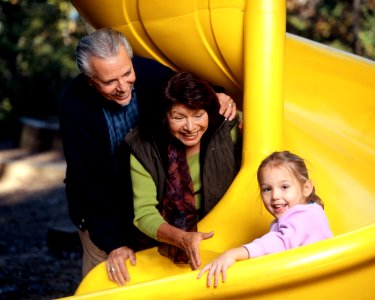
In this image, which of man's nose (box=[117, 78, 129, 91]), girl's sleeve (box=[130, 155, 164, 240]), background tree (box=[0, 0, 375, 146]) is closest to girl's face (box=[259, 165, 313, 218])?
girl's sleeve (box=[130, 155, 164, 240])

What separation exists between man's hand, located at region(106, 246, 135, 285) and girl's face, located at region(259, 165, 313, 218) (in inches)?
24.7

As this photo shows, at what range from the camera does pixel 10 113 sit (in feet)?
29.7

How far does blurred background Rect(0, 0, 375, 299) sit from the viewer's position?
15.0ft

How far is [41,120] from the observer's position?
9055 millimetres

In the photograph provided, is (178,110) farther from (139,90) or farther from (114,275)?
(114,275)

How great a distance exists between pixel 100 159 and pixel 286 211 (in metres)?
0.77

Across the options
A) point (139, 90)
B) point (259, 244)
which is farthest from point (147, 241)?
point (259, 244)

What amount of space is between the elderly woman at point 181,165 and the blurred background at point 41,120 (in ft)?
4.90

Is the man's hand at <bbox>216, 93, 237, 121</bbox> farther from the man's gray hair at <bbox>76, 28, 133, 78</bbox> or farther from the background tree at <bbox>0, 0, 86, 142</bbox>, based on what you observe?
the background tree at <bbox>0, 0, 86, 142</bbox>

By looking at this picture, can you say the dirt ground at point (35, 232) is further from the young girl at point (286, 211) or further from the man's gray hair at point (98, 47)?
the young girl at point (286, 211)

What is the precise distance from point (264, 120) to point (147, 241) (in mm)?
579

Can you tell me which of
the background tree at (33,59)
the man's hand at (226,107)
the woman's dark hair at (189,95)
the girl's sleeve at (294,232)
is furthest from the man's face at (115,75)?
the background tree at (33,59)

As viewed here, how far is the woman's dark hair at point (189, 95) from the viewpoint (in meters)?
2.53

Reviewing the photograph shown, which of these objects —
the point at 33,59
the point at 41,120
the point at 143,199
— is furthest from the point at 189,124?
the point at 33,59
